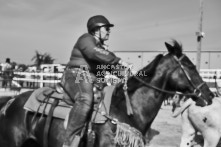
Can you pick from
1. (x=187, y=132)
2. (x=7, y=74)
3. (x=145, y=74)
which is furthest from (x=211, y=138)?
(x=7, y=74)

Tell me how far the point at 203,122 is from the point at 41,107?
396 cm

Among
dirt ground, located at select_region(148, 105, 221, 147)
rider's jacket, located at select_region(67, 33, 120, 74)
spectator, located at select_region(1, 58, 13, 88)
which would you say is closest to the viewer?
rider's jacket, located at select_region(67, 33, 120, 74)

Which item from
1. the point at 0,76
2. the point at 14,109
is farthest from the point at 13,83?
the point at 14,109

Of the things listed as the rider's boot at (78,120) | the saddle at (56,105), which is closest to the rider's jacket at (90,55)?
the saddle at (56,105)

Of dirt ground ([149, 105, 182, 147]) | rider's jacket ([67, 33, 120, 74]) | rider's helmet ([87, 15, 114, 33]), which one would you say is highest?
rider's helmet ([87, 15, 114, 33])

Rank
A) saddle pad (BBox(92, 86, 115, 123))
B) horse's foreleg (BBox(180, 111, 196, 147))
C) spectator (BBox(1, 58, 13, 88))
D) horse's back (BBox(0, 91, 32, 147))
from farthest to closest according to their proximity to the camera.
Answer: spectator (BBox(1, 58, 13, 88))
horse's foreleg (BBox(180, 111, 196, 147))
horse's back (BBox(0, 91, 32, 147))
saddle pad (BBox(92, 86, 115, 123))

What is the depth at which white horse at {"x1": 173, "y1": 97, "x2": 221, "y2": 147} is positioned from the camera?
6535 millimetres

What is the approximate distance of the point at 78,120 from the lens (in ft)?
13.5

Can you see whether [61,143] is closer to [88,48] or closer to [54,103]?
[54,103]

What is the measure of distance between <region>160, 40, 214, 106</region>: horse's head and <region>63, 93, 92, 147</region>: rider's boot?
4.13ft

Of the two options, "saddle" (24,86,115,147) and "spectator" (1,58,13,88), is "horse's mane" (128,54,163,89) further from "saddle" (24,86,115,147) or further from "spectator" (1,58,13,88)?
"spectator" (1,58,13,88)

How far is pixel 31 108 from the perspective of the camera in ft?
15.7

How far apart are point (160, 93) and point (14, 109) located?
104 inches

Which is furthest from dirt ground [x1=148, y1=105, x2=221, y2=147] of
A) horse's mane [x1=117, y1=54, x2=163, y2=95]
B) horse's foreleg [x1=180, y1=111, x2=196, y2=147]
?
horse's mane [x1=117, y1=54, x2=163, y2=95]
